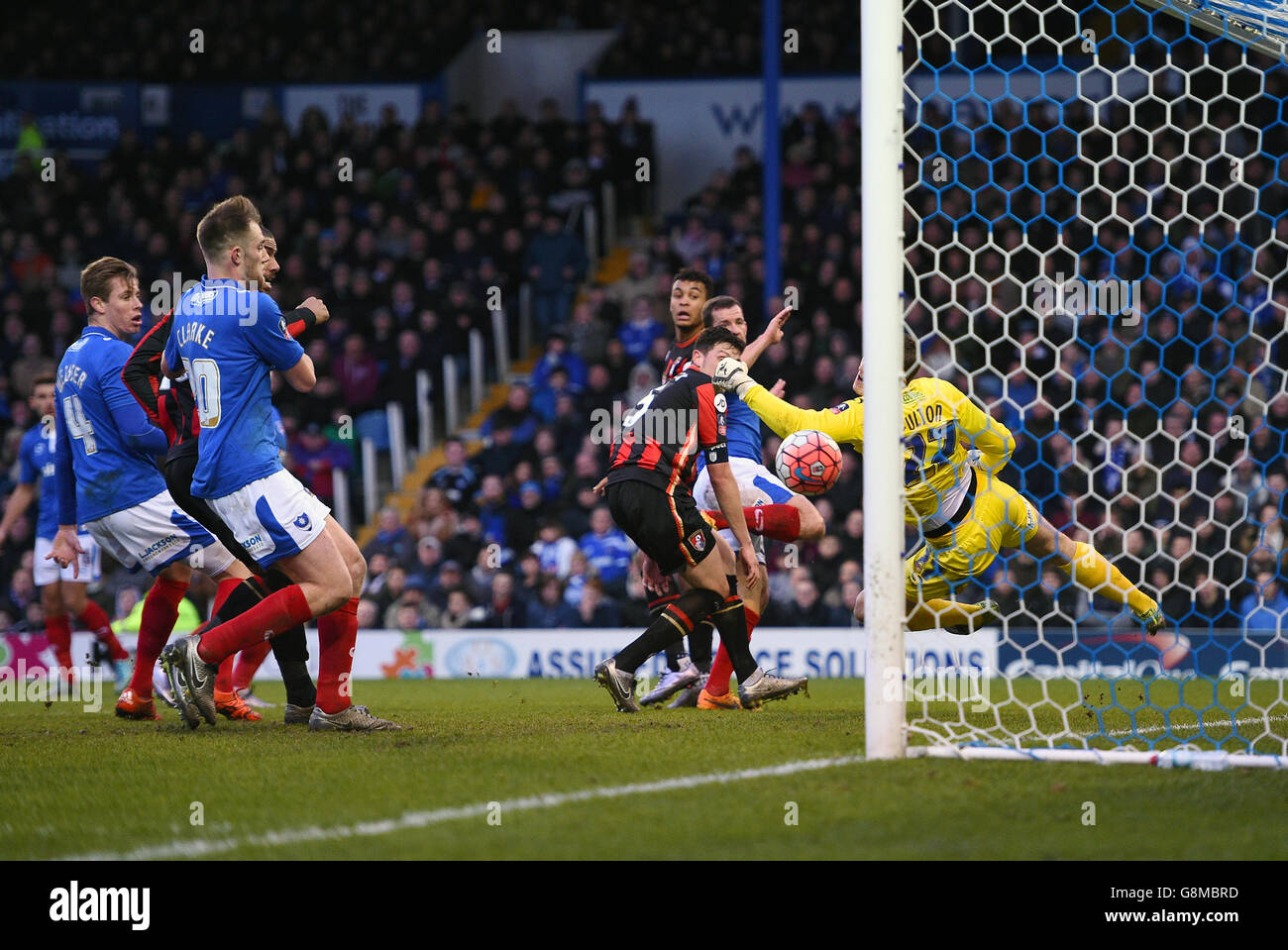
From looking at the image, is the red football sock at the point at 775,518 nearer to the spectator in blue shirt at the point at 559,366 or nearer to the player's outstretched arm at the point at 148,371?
the player's outstretched arm at the point at 148,371

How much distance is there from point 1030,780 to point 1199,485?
801cm

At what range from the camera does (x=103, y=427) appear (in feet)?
23.5

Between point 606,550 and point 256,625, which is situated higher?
point 256,625

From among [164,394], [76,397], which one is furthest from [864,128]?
[76,397]

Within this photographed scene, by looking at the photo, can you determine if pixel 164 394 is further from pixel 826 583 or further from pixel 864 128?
pixel 826 583

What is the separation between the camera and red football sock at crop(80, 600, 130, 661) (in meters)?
9.23

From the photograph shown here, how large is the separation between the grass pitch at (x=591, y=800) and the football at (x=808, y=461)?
1.46 m

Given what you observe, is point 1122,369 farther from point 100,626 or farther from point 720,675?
point 100,626

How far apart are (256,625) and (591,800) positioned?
213 centimetres

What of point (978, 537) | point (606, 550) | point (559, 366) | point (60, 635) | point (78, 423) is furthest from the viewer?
point (559, 366)

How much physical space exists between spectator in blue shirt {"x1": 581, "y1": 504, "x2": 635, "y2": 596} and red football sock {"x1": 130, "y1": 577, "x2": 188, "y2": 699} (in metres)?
6.83

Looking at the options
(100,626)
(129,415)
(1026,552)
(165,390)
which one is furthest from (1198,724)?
(100,626)

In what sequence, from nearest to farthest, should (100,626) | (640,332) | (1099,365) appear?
(100,626)
(1099,365)
(640,332)

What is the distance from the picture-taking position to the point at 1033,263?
13781 millimetres
